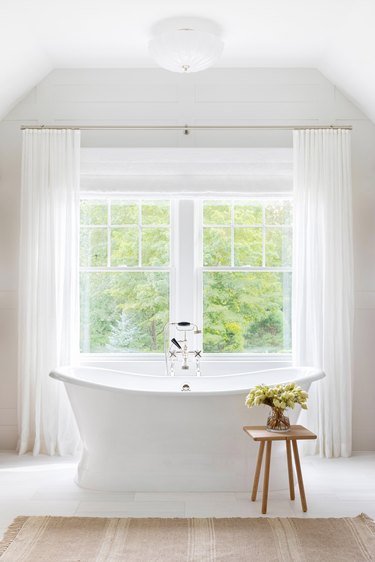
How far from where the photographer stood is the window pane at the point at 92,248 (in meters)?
5.29

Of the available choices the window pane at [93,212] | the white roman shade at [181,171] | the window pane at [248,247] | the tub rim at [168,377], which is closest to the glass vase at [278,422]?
the tub rim at [168,377]

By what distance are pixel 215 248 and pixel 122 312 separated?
0.90m

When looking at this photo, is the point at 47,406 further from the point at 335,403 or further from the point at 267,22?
the point at 267,22

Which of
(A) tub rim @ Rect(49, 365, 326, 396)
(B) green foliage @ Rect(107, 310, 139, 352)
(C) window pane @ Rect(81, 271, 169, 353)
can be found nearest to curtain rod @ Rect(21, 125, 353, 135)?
(C) window pane @ Rect(81, 271, 169, 353)

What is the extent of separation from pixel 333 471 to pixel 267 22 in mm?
3074

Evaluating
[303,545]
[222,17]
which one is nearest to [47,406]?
[303,545]

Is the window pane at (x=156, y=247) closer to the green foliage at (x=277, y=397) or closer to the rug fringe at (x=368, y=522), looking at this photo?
the green foliage at (x=277, y=397)

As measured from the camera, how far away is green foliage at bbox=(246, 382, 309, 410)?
147 inches

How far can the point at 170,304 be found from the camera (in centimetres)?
526

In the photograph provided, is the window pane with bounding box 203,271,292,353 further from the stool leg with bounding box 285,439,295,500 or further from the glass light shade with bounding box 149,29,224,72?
the glass light shade with bounding box 149,29,224,72

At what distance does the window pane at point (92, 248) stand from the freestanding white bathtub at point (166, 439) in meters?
1.37

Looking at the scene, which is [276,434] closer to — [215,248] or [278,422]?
[278,422]

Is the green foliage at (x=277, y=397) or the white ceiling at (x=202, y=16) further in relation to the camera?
the white ceiling at (x=202, y=16)

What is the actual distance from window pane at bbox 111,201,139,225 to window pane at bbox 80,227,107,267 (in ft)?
0.53
